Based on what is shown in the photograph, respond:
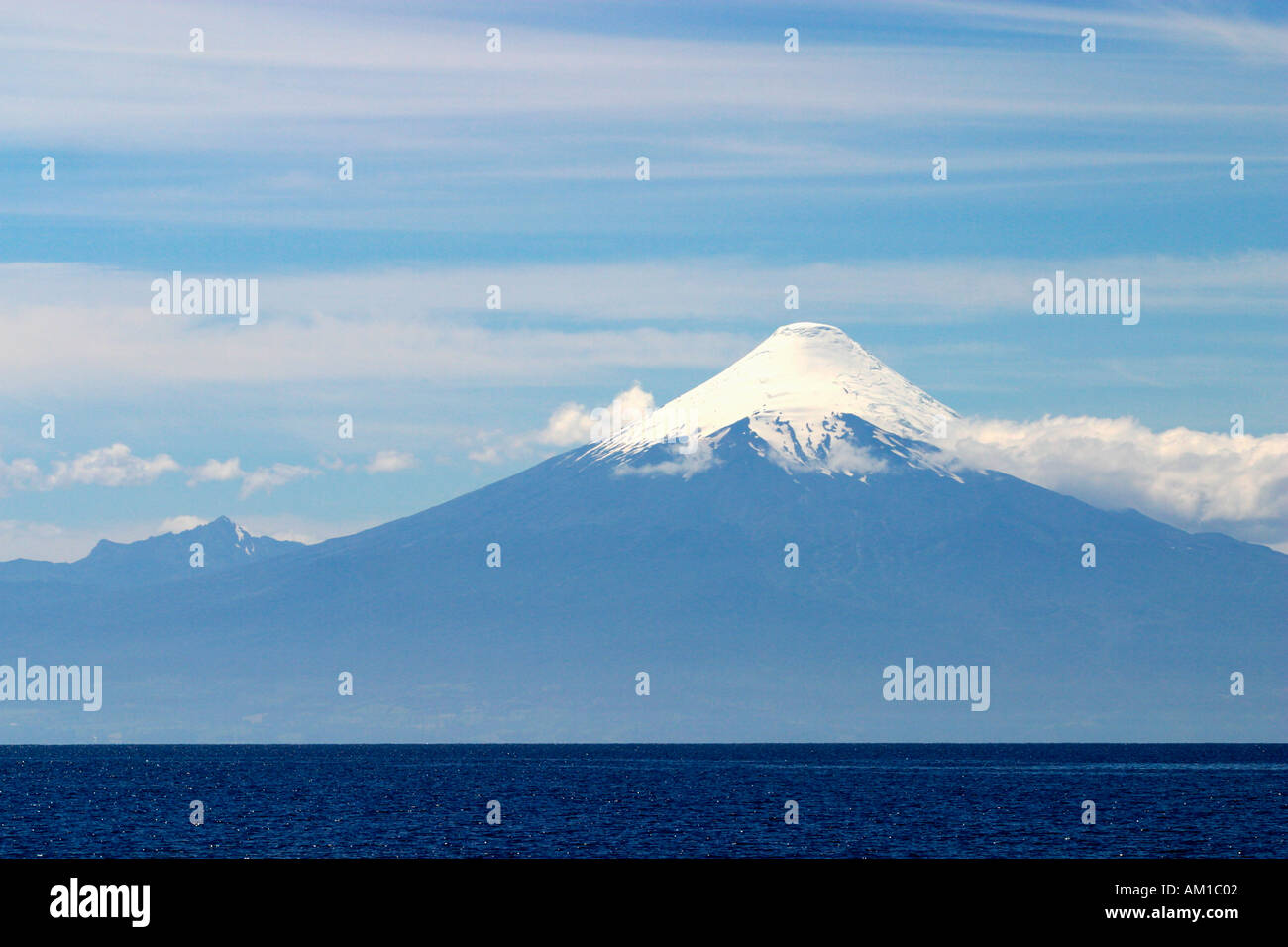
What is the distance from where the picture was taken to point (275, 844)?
285ft

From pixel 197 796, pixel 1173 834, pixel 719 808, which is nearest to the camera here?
pixel 1173 834

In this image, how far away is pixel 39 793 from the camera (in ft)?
492

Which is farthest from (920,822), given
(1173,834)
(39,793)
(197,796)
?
(39,793)
